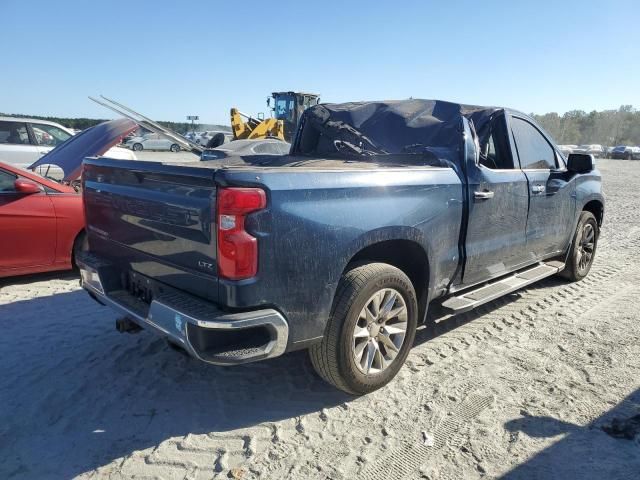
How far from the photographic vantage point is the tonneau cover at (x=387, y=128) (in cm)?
417

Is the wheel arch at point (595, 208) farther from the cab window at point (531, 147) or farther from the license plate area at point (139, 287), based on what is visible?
the license plate area at point (139, 287)

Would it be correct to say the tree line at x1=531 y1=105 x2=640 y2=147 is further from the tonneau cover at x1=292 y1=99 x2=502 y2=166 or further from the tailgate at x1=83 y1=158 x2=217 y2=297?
the tailgate at x1=83 y1=158 x2=217 y2=297

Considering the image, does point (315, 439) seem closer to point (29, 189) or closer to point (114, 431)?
point (114, 431)

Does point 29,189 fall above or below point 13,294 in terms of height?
above

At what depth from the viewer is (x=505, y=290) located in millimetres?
4254

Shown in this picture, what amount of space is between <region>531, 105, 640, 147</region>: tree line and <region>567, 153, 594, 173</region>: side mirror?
99.3 m

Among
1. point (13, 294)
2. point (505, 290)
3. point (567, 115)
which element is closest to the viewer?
point (505, 290)

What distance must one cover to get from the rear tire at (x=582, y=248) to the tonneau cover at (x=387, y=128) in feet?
6.93

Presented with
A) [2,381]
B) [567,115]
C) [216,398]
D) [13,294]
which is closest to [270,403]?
[216,398]

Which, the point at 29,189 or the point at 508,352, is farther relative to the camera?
the point at 29,189

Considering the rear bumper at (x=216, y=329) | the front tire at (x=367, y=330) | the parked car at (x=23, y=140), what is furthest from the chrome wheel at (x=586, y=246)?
the parked car at (x=23, y=140)

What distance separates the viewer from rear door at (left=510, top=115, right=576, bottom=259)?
4.58 m

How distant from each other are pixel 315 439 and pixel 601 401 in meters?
1.93

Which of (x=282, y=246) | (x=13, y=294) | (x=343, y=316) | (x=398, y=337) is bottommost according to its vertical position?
(x=13, y=294)
